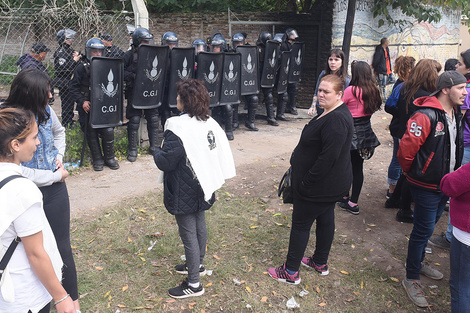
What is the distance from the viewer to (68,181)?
5.93m

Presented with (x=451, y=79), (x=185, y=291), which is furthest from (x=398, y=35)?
(x=185, y=291)

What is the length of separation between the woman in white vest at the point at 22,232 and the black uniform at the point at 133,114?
474 centimetres

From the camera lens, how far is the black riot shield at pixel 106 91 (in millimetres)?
5926

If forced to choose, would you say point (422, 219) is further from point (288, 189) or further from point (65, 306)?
point (65, 306)

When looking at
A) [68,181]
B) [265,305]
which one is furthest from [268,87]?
[265,305]

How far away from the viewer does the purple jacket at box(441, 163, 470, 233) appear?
2.49 m

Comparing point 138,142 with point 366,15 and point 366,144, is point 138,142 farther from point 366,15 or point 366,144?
point 366,15

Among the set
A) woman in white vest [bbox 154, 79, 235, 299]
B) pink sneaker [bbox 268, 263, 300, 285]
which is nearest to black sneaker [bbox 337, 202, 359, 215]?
pink sneaker [bbox 268, 263, 300, 285]

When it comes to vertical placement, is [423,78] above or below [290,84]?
above

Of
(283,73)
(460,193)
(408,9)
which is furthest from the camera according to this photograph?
(408,9)

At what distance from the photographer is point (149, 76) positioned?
6.55 metres

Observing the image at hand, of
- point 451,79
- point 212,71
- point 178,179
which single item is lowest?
point 178,179

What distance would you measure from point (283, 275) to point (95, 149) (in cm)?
382

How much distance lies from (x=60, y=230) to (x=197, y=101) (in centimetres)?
131
